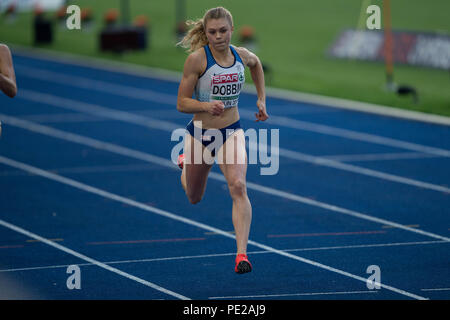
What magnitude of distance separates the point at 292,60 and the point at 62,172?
13.7 m

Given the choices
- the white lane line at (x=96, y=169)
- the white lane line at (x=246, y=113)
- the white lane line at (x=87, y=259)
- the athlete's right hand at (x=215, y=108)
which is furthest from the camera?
the white lane line at (x=246, y=113)

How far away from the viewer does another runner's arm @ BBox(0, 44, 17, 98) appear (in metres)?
7.90

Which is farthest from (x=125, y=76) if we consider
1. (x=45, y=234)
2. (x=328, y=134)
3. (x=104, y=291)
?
(x=104, y=291)

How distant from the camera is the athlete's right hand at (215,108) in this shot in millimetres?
7586

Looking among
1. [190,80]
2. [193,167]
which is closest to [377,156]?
[193,167]

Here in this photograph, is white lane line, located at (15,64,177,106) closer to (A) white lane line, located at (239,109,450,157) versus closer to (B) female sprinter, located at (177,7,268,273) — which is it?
(A) white lane line, located at (239,109,450,157)

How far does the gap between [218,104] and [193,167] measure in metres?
0.92

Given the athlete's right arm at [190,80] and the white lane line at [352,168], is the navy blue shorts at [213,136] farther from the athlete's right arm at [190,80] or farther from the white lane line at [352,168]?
the white lane line at [352,168]

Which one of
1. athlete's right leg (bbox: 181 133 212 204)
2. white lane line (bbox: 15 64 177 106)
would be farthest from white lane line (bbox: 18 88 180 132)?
athlete's right leg (bbox: 181 133 212 204)

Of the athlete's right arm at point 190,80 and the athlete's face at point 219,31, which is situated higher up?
the athlete's face at point 219,31

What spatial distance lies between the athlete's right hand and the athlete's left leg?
0.52m

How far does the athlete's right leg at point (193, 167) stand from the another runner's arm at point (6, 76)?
157cm

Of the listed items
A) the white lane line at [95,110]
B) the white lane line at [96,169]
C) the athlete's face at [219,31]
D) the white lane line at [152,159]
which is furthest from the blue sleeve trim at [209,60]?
the white lane line at [95,110]

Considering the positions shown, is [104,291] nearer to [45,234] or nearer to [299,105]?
[45,234]
